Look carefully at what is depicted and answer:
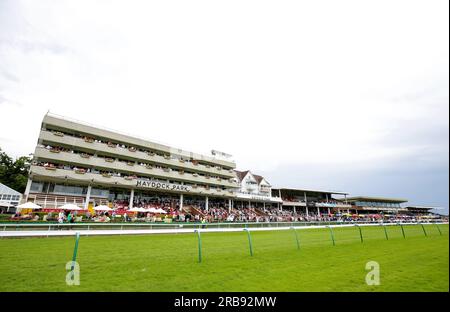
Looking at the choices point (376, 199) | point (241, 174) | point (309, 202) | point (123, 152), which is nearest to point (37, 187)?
point (123, 152)

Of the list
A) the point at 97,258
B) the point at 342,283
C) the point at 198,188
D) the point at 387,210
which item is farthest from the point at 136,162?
the point at 387,210

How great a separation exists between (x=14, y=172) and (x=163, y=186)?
28235mm

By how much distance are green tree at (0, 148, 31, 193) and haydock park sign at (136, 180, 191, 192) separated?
69.0 feet

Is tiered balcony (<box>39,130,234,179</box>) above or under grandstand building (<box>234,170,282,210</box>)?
above

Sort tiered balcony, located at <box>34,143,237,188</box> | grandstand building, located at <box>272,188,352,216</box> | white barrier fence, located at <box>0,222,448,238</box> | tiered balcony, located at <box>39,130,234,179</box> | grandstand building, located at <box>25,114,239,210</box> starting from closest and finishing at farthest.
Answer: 1. white barrier fence, located at <box>0,222,448,238</box>
2. tiered balcony, located at <box>34,143,237,188</box>
3. grandstand building, located at <box>25,114,239,210</box>
4. tiered balcony, located at <box>39,130,234,179</box>
5. grandstand building, located at <box>272,188,352,216</box>

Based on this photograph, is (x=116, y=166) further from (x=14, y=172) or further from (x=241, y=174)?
(x=241, y=174)

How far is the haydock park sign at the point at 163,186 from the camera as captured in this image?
1419 inches

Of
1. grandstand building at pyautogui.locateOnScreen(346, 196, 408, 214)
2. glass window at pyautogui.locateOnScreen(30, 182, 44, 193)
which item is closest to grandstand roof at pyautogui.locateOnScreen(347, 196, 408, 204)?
grandstand building at pyautogui.locateOnScreen(346, 196, 408, 214)

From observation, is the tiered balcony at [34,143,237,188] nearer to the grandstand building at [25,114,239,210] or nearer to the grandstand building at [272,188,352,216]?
the grandstand building at [25,114,239,210]

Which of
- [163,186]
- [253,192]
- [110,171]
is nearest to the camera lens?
[110,171]

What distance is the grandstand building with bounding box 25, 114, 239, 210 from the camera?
98.2ft

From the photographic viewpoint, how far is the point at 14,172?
4238 cm

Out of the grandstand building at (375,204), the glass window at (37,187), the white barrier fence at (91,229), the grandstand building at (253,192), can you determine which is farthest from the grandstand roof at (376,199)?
the glass window at (37,187)
